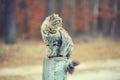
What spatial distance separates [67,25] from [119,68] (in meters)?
13.7

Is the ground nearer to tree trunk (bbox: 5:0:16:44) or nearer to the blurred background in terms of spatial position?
the blurred background

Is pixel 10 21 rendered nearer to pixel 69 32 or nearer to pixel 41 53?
pixel 41 53

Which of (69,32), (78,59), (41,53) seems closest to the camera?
(78,59)

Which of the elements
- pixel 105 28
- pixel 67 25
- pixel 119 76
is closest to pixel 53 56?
pixel 119 76

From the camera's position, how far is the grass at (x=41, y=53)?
21.1 m

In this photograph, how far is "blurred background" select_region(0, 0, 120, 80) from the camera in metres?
19.1

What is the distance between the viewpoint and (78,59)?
2209cm

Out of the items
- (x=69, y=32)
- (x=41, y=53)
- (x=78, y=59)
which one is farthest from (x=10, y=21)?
(x=78, y=59)

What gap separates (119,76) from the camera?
16.3 metres

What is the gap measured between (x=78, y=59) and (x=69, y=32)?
9.49 meters

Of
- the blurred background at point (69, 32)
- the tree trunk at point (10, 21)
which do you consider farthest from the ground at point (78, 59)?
the tree trunk at point (10, 21)

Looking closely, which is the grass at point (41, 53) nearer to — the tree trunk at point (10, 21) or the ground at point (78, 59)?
the ground at point (78, 59)

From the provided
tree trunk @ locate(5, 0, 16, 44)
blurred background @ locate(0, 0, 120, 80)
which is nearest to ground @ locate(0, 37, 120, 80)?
blurred background @ locate(0, 0, 120, 80)

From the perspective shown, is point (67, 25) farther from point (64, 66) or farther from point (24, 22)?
point (64, 66)
